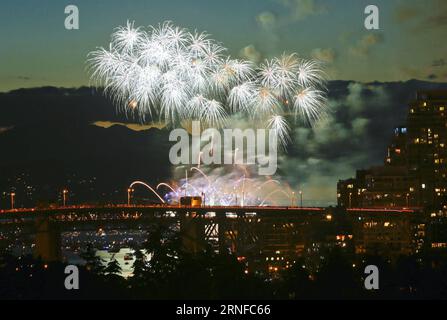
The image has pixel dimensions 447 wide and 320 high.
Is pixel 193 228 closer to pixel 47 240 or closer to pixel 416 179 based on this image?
pixel 47 240

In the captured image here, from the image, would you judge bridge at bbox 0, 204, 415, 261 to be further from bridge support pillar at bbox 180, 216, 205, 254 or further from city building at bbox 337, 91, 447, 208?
city building at bbox 337, 91, 447, 208

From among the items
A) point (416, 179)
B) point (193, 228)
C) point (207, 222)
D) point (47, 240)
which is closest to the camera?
point (47, 240)

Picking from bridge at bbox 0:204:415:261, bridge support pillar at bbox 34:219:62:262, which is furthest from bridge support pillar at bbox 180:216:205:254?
bridge support pillar at bbox 34:219:62:262

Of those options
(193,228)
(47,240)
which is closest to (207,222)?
(193,228)

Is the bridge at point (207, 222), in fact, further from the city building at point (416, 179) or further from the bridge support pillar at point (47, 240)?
the city building at point (416, 179)

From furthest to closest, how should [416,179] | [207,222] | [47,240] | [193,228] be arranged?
[416,179] → [207,222] → [193,228] → [47,240]

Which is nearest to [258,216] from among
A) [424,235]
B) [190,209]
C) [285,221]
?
[285,221]

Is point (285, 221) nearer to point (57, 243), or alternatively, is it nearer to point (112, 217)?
point (112, 217)

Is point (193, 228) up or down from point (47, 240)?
up
